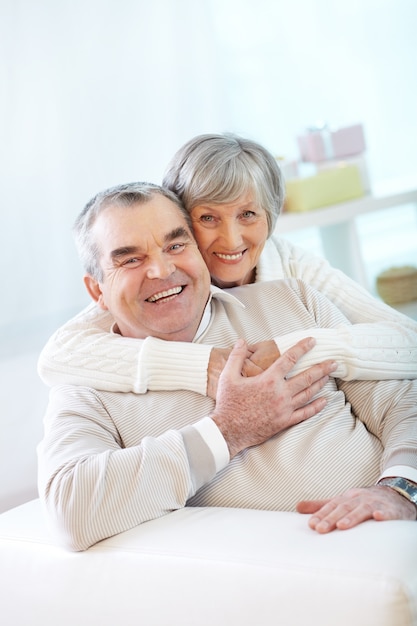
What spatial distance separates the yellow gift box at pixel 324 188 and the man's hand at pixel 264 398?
1.98 m

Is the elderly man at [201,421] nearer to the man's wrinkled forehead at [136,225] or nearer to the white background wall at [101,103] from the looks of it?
the man's wrinkled forehead at [136,225]

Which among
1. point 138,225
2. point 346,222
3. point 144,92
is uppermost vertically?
point 144,92

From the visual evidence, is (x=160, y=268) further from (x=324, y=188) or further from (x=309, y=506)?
(x=324, y=188)

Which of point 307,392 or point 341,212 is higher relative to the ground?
point 307,392

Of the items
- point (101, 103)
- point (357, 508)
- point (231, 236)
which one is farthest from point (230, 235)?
point (101, 103)

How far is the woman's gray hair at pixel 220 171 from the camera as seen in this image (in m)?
1.92

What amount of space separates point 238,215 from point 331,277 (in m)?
0.26

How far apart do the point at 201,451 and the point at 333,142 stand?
8.15 ft

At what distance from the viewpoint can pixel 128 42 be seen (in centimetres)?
342

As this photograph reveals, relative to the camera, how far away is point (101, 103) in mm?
3342

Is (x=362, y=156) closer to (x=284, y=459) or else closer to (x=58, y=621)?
(x=284, y=459)

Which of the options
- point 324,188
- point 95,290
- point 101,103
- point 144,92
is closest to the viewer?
point 95,290

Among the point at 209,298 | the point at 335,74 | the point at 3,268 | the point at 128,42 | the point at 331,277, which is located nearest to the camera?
the point at 209,298

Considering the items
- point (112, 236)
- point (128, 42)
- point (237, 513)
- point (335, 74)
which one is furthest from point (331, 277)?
point (335, 74)
